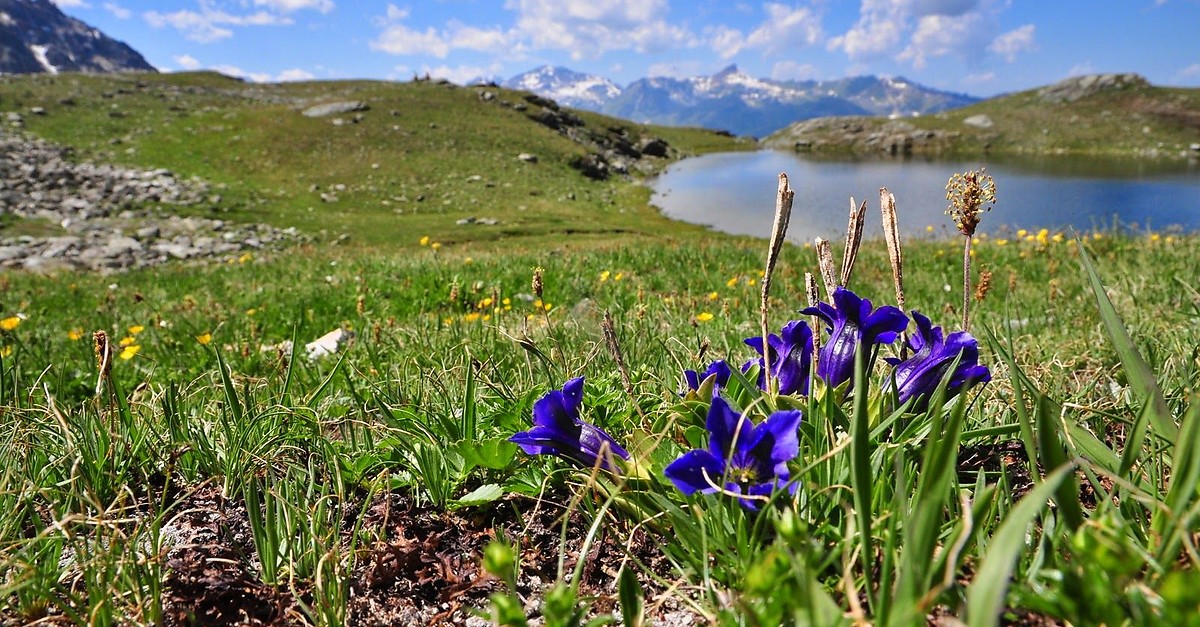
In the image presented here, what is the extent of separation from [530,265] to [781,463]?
25.6 ft

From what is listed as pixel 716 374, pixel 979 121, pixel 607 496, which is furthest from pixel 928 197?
pixel 979 121

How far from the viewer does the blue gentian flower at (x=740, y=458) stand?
1.34 meters

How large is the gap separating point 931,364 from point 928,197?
4491cm

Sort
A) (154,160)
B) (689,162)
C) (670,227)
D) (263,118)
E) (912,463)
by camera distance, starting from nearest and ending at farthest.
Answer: (912,463)
(670,227)
(154,160)
(263,118)
(689,162)

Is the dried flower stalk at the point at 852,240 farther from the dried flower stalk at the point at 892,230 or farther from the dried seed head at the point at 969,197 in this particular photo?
the dried seed head at the point at 969,197

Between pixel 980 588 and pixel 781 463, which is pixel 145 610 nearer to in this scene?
pixel 781 463

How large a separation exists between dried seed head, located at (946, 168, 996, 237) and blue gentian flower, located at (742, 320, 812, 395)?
18.9 inches

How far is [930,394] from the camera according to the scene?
1766 millimetres

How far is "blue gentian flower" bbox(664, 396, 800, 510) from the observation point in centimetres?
134

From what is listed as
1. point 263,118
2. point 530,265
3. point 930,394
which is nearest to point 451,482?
point 930,394

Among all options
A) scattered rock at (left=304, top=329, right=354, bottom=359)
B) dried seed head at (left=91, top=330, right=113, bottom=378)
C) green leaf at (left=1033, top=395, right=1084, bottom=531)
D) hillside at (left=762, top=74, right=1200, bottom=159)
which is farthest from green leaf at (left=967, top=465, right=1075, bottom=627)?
hillside at (left=762, top=74, right=1200, bottom=159)

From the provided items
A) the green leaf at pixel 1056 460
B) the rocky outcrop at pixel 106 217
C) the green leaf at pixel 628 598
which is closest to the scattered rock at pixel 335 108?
the rocky outcrop at pixel 106 217

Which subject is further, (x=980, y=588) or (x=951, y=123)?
(x=951, y=123)

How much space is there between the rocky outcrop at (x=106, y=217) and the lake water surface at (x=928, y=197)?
61.7 feet
